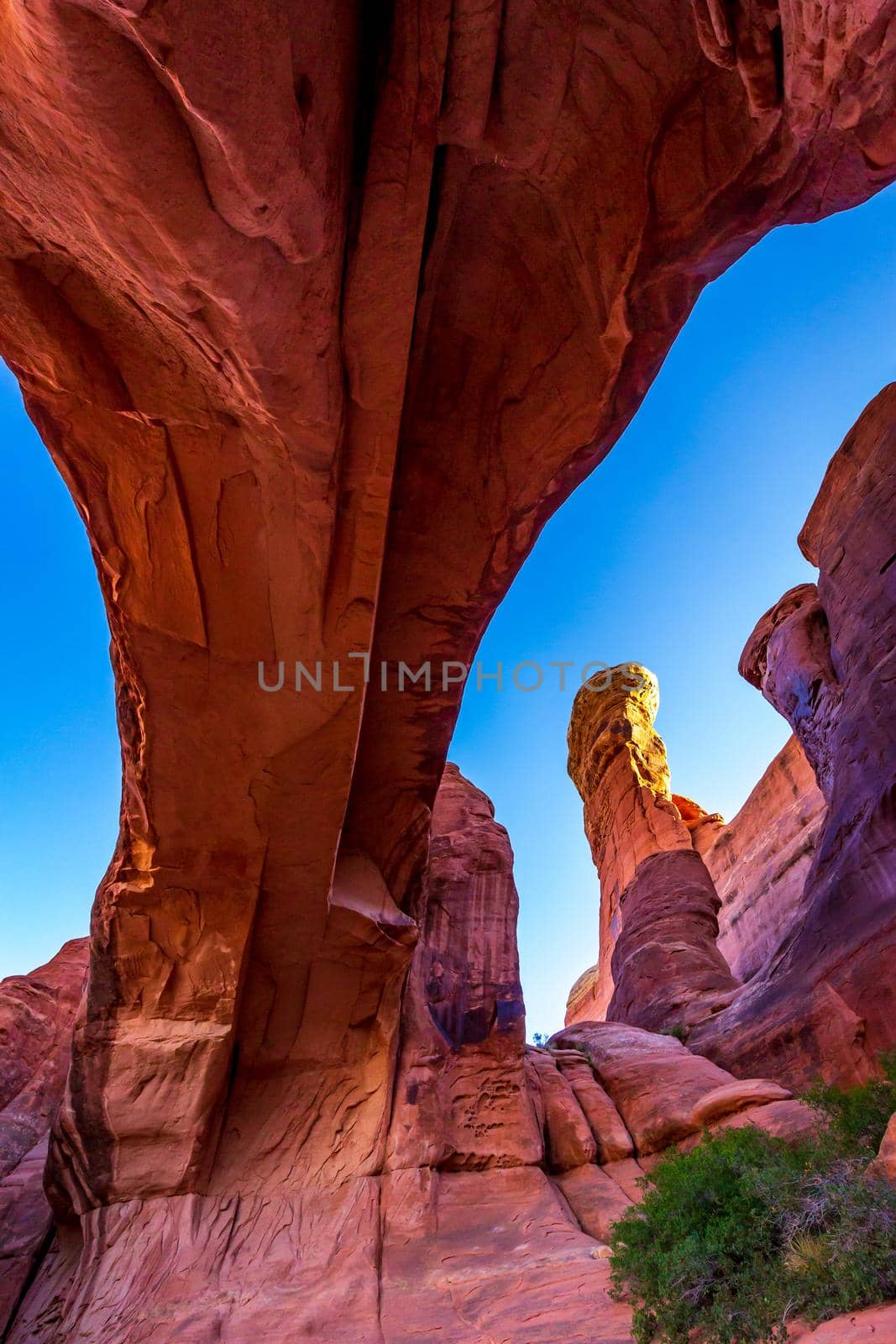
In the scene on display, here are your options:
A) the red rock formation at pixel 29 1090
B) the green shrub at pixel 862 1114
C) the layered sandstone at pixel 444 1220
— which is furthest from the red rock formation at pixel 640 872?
the red rock formation at pixel 29 1090

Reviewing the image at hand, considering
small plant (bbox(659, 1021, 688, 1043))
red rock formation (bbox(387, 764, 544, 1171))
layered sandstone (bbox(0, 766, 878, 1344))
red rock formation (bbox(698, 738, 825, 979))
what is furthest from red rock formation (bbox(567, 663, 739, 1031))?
layered sandstone (bbox(0, 766, 878, 1344))

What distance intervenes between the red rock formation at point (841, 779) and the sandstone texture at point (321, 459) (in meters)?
0.50

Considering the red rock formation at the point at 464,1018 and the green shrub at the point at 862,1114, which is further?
the red rock formation at the point at 464,1018

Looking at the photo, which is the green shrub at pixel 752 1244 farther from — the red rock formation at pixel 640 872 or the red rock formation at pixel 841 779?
the red rock formation at pixel 640 872

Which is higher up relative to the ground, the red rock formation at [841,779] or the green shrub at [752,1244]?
the red rock formation at [841,779]

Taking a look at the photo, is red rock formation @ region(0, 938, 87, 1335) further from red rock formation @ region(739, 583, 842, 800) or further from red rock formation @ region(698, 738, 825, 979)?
red rock formation @ region(698, 738, 825, 979)

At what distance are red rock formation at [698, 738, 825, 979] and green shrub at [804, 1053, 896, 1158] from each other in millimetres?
16310

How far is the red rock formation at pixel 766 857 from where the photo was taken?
22.5 m

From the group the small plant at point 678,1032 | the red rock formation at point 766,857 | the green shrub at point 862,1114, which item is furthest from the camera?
the red rock formation at point 766,857

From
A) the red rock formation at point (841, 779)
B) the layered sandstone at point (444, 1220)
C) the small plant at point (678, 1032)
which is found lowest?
the layered sandstone at point (444, 1220)

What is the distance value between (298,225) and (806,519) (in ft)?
46.5

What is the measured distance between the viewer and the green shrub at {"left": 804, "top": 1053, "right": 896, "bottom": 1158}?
5.44 metres

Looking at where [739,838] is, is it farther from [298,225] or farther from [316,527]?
[298,225]

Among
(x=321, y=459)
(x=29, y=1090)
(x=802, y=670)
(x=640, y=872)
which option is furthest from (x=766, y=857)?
(x=321, y=459)
